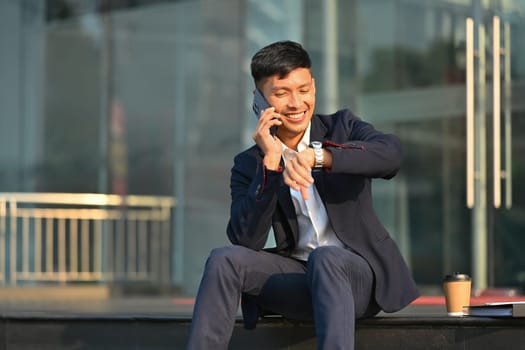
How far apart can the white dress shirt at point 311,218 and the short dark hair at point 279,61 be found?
253 millimetres

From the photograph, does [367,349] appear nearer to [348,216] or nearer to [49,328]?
[348,216]

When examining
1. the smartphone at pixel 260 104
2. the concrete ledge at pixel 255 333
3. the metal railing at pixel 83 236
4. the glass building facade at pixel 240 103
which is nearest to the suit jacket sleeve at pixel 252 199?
the smartphone at pixel 260 104

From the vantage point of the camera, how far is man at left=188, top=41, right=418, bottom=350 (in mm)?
3238

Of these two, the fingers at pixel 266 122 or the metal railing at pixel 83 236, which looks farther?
the metal railing at pixel 83 236

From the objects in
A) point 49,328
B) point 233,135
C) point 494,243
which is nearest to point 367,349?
point 49,328

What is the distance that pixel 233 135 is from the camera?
912cm

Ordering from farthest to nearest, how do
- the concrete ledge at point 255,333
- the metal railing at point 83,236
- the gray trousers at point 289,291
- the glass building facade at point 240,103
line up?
the metal railing at point 83,236
the glass building facade at point 240,103
the concrete ledge at point 255,333
the gray trousers at point 289,291

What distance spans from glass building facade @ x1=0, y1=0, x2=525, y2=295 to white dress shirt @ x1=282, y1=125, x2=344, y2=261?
126 inches

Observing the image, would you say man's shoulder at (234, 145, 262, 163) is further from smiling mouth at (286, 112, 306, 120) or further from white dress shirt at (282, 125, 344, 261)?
smiling mouth at (286, 112, 306, 120)

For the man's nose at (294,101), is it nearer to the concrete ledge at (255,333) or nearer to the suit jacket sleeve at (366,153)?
the suit jacket sleeve at (366,153)

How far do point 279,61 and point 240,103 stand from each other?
223 inches

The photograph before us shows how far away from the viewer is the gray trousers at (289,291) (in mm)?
3150

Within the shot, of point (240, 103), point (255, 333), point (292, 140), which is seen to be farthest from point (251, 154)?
point (240, 103)

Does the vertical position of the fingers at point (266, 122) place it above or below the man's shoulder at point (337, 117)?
below
